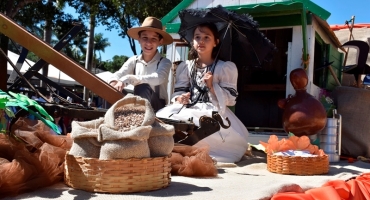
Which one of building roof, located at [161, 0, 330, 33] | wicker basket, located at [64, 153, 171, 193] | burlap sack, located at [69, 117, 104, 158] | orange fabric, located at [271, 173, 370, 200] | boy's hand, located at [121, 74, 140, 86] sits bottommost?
orange fabric, located at [271, 173, 370, 200]

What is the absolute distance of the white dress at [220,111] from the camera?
298cm

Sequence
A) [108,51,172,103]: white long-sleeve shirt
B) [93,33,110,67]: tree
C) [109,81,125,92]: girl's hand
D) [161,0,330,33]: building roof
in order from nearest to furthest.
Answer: [109,81,125,92]: girl's hand < [108,51,172,103]: white long-sleeve shirt < [161,0,330,33]: building roof < [93,33,110,67]: tree

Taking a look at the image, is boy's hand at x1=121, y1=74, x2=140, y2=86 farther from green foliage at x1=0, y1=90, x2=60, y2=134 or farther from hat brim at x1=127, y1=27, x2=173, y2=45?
green foliage at x1=0, y1=90, x2=60, y2=134

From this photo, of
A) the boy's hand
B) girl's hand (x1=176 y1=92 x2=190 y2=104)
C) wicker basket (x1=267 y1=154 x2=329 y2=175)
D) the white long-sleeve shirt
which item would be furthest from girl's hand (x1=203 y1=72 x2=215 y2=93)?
wicker basket (x1=267 y1=154 x2=329 y2=175)

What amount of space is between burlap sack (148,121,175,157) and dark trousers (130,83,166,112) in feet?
4.55

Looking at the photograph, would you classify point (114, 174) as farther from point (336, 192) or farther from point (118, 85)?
point (118, 85)

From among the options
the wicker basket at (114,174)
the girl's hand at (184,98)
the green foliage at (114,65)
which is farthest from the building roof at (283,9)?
the green foliage at (114,65)

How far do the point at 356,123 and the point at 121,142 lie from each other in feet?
9.93

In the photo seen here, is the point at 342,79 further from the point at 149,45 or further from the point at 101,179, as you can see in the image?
the point at 101,179

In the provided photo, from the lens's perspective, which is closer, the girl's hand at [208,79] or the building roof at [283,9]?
the girl's hand at [208,79]

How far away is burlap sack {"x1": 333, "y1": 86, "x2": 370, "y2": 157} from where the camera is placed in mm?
3863

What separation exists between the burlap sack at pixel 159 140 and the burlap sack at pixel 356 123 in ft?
9.08

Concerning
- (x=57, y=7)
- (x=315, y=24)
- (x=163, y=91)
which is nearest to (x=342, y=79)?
A: (x=315, y=24)

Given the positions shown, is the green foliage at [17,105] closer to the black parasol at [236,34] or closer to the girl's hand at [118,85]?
the girl's hand at [118,85]
